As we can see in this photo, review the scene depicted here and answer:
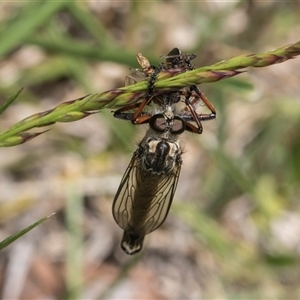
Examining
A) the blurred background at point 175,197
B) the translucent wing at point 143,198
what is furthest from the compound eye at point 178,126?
the blurred background at point 175,197

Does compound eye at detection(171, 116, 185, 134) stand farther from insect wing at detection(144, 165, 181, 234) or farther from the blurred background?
the blurred background

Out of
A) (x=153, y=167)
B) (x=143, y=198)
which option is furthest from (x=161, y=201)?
(x=153, y=167)

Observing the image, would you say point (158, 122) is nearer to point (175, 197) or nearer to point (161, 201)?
point (161, 201)

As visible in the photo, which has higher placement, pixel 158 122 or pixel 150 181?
pixel 158 122

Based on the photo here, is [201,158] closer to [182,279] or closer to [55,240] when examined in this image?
[182,279]

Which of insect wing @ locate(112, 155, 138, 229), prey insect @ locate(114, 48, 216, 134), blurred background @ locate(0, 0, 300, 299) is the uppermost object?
blurred background @ locate(0, 0, 300, 299)

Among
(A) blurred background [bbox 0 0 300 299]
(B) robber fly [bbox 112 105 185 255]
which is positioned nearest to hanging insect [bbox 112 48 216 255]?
(B) robber fly [bbox 112 105 185 255]

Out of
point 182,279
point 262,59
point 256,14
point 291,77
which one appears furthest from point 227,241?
point 262,59
